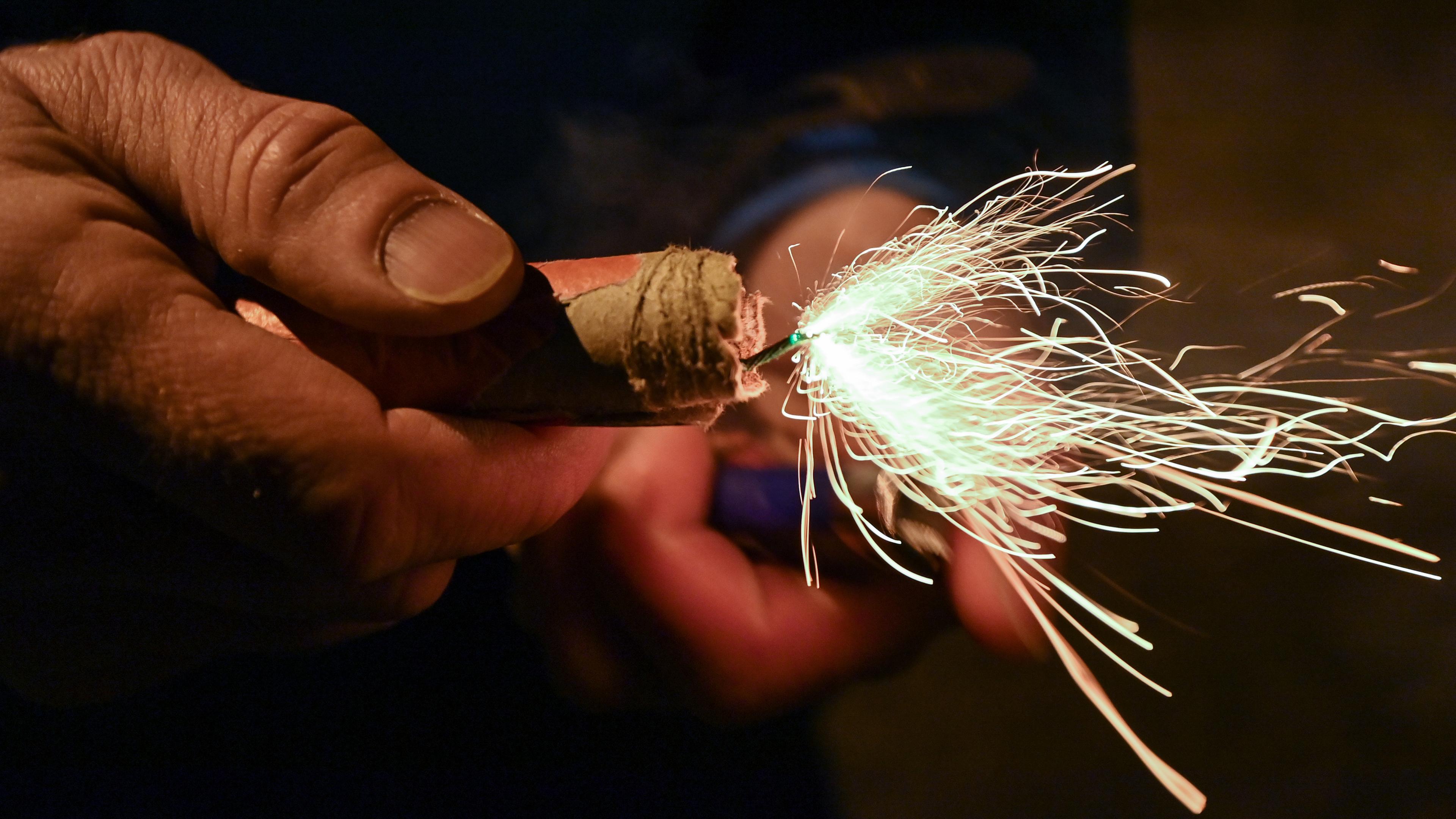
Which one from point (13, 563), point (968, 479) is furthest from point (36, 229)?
point (968, 479)

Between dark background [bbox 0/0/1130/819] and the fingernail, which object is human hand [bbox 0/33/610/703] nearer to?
the fingernail

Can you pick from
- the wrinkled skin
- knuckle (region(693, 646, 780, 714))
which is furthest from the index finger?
the wrinkled skin

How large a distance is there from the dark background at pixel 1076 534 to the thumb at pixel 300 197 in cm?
56

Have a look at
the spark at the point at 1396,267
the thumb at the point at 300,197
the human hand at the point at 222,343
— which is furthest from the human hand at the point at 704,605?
the spark at the point at 1396,267

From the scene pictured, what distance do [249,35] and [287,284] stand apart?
958 mm

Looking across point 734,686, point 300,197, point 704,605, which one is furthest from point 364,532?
point 734,686

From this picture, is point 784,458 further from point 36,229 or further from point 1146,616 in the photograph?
point 36,229

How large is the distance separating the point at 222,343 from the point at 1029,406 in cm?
89

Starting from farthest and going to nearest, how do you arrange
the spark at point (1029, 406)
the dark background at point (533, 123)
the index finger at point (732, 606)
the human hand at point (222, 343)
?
1. the dark background at point (533, 123)
2. the index finger at point (732, 606)
3. the spark at point (1029, 406)
4. the human hand at point (222, 343)

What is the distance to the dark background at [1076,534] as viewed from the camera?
1.01 m

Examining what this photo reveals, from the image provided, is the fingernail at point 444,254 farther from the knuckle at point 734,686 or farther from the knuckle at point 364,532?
the knuckle at point 734,686

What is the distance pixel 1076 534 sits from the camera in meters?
1.05

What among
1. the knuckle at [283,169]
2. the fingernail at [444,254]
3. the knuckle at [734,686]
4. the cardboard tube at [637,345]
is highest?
the knuckle at [283,169]

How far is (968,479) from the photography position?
→ 83cm
